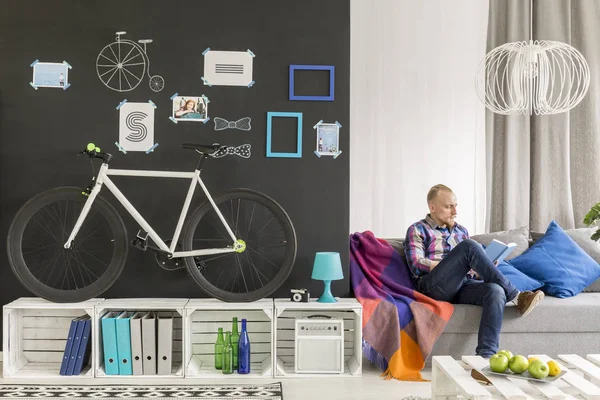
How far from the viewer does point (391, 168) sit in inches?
194

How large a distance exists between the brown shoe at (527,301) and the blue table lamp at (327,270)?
3.20 feet

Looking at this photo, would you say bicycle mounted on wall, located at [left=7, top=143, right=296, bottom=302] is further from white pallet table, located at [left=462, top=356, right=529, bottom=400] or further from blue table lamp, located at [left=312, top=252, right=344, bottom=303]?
white pallet table, located at [left=462, top=356, right=529, bottom=400]

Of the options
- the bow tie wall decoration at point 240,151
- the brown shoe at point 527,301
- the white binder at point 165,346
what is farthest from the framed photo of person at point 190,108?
the brown shoe at point 527,301

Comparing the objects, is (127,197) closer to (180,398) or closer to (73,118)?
(73,118)

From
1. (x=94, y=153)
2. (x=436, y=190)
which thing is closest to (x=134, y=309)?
(x=94, y=153)

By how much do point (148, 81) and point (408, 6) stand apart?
2.19 m

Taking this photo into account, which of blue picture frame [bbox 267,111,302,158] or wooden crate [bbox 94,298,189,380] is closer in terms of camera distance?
wooden crate [bbox 94,298,189,380]

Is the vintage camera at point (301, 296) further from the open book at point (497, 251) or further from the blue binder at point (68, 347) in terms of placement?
the blue binder at point (68, 347)

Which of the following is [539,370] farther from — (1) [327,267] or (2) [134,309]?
(2) [134,309]

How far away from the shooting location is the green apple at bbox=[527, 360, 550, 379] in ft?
7.88

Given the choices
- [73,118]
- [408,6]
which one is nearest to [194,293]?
[73,118]

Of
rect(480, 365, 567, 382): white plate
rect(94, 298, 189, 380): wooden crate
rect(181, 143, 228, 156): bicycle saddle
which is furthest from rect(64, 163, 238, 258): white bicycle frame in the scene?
rect(480, 365, 567, 382): white plate

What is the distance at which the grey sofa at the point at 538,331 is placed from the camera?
3629 millimetres

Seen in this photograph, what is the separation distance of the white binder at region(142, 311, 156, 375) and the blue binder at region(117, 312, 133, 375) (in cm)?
7
